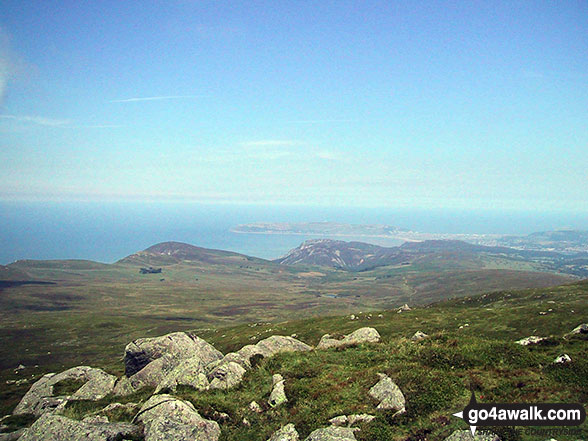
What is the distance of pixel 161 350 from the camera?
135 feet

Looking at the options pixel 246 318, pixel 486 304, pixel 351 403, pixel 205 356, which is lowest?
pixel 246 318

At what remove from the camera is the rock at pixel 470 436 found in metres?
14.1

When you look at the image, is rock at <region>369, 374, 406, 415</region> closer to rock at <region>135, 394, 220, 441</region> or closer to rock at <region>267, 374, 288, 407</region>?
rock at <region>267, 374, 288, 407</region>

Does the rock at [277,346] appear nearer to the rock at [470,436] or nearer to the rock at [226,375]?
the rock at [226,375]

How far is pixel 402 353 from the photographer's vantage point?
25969mm

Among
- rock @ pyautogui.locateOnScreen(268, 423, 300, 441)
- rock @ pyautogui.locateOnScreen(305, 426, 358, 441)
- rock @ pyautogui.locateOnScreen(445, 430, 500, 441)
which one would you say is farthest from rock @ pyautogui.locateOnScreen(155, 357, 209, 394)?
rock @ pyautogui.locateOnScreen(445, 430, 500, 441)

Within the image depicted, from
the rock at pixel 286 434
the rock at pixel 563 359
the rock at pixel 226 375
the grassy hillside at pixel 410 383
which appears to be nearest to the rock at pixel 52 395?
the grassy hillside at pixel 410 383

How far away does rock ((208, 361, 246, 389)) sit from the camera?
25.3 meters

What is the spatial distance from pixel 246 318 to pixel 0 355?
11192 centimetres

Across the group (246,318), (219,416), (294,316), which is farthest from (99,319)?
(219,416)

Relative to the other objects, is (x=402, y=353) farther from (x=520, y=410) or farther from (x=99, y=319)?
(x=99, y=319)

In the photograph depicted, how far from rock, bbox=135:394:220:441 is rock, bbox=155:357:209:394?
6.07 metres

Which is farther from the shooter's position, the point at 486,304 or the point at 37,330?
the point at 37,330

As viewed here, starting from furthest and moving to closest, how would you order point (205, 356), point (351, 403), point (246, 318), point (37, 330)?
point (246, 318) → point (37, 330) → point (205, 356) → point (351, 403)
